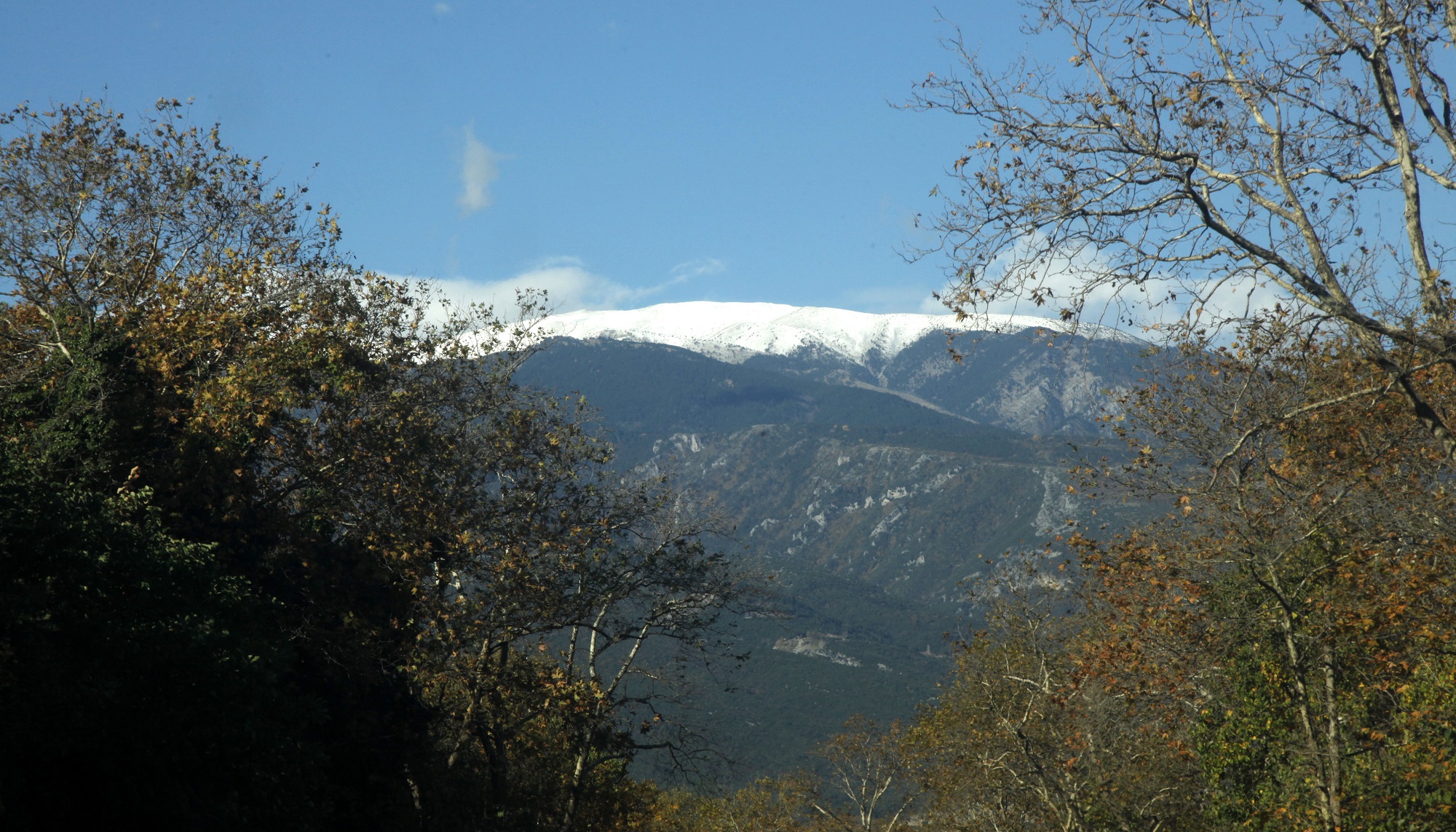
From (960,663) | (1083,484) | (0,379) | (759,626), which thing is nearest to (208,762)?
(0,379)

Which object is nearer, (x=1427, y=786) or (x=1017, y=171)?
(x=1017, y=171)

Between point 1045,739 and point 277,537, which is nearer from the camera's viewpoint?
point 277,537

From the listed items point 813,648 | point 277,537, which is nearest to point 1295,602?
point 277,537

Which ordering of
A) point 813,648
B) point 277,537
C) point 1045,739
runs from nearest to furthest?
point 277,537
point 1045,739
point 813,648

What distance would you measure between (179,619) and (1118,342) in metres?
9.66

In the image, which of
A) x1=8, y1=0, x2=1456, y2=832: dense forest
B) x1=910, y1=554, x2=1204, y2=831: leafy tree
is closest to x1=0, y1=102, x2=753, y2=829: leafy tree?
x1=8, y1=0, x2=1456, y2=832: dense forest

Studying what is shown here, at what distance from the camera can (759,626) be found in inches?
7525

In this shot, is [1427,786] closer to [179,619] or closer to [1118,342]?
[1118,342]

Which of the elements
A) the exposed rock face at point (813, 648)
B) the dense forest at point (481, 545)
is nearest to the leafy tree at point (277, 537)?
the dense forest at point (481, 545)

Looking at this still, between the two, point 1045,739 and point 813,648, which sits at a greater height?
point 1045,739

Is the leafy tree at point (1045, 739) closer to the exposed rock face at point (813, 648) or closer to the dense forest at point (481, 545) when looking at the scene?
the dense forest at point (481, 545)

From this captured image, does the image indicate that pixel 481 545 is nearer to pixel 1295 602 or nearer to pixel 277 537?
pixel 277 537

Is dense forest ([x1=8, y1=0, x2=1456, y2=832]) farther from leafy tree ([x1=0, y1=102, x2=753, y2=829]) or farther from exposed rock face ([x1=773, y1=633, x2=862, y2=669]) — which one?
exposed rock face ([x1=773, y1=633, x2=862, y2=669])

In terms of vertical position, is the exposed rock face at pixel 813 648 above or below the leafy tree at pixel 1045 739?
below
